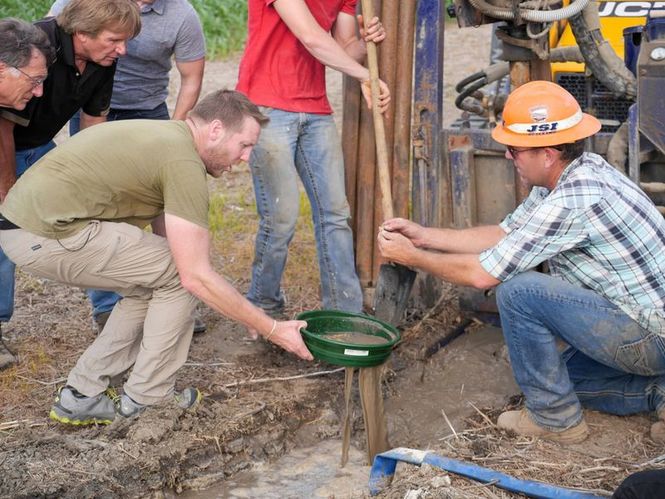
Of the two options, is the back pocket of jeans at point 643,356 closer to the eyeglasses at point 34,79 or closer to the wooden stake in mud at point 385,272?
the wooden stake in mud at point 385,272

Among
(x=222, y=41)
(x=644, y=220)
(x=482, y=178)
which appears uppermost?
(x=644, y=220)

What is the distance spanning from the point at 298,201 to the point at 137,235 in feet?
3.48

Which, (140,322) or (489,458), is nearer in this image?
(489,458)

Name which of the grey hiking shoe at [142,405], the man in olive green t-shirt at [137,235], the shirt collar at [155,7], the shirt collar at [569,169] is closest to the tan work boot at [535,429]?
the man in olive green t-shirt at [137,235]

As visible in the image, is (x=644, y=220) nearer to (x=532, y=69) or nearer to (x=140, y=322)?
(x=532, y=69)

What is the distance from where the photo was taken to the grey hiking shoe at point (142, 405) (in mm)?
4598

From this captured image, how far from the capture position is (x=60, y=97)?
192 inches

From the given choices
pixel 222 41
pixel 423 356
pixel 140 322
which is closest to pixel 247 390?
pixel 140 322

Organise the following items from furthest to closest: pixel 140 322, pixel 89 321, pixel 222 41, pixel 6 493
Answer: pixel 222 41 → pixel 89 321 → pixel 140 322 → pixel 6 493

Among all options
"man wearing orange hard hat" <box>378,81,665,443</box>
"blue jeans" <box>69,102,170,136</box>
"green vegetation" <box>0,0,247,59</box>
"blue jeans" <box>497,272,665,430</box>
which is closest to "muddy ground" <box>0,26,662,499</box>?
"blue jeans" <box>497,272,665,430</box>

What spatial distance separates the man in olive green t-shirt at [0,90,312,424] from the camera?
423cm

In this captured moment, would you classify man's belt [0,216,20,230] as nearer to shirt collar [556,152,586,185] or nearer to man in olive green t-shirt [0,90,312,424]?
man in olive green t-shirt [0,90,312,424]

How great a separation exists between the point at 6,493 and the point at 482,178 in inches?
115

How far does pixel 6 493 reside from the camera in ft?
13.3
